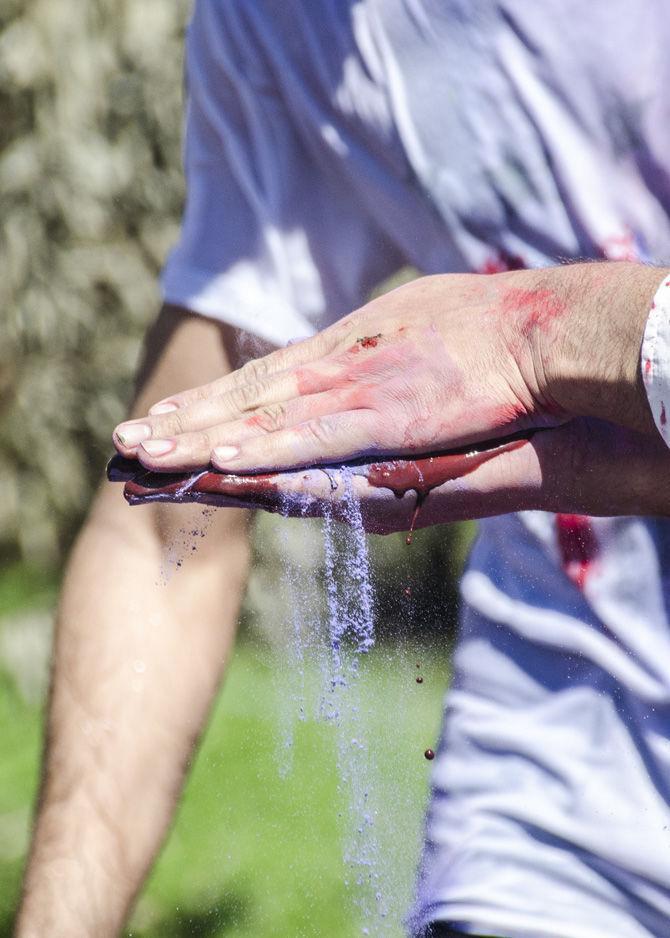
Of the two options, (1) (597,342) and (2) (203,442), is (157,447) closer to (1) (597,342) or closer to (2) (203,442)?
(2) (203,442)

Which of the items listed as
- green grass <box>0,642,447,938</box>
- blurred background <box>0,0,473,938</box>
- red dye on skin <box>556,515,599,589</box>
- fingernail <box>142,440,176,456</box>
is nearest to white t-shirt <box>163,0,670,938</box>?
red dye on skin <box>556,515,599,589</box>

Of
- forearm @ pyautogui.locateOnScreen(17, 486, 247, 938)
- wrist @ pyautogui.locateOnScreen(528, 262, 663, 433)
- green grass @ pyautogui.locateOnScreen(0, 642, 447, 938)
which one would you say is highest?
wrist @ pyautogui.locateOnScreen(528, 262, 663, 433)

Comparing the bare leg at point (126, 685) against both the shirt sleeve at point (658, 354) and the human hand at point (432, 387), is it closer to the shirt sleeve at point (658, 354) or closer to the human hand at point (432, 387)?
the human hand at point (432, 387)

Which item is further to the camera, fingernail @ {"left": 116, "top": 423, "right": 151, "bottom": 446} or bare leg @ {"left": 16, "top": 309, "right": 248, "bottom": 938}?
bare leg @ {"left": 16, "top": 309, "right": 248, "bottom": 938}

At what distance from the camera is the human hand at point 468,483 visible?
24.3 inches

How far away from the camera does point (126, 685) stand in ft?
2.63

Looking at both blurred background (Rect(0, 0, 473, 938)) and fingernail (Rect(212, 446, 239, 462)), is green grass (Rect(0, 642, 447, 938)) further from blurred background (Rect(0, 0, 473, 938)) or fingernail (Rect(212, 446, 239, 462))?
fingernail (Rect(212, 446, 239, 462))

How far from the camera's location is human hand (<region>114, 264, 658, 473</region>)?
589mm

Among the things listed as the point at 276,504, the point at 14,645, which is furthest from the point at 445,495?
the point at 14,645

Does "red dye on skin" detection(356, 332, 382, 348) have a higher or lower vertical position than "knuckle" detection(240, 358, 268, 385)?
lower

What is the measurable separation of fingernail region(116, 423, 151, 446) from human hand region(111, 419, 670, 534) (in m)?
0.02

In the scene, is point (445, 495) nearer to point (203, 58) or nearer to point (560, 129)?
point (560, 129)

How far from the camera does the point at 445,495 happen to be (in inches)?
26.0

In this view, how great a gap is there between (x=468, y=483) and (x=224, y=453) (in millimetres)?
144
